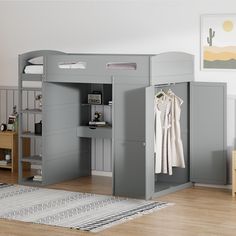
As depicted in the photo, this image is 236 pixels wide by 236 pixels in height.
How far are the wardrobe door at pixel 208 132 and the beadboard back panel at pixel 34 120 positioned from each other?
1.10 meters

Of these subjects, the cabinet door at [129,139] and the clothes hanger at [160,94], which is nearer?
the cabinet door at [129,139]

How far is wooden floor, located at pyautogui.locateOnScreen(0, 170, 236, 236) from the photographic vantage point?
5859 millimetres

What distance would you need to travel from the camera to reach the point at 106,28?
27.5 ft

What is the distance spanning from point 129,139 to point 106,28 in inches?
68.5

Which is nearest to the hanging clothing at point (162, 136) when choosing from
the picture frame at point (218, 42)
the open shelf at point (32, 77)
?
the picture frame at point (218, 42)

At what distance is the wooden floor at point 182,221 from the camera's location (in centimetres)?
586

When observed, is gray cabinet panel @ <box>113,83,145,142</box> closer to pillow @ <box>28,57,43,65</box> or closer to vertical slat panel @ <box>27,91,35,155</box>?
pillow @ <box>28,57,43,65</box>

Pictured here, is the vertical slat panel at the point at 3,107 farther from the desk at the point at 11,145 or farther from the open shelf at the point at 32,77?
the open shelf at the point at 32,77

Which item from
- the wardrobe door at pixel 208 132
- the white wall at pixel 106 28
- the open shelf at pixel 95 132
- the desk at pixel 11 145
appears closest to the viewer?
the wardrobe door at pixel 208 132

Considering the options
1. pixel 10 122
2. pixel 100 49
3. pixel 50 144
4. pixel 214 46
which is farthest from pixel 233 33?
pixel 10 122

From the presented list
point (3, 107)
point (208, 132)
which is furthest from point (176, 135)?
point (3, 107)

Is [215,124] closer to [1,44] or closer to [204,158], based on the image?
[204,158]

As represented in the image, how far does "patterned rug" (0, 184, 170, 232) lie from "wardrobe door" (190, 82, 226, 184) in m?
1.00

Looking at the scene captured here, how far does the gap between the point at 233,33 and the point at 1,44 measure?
3038 millimetres
